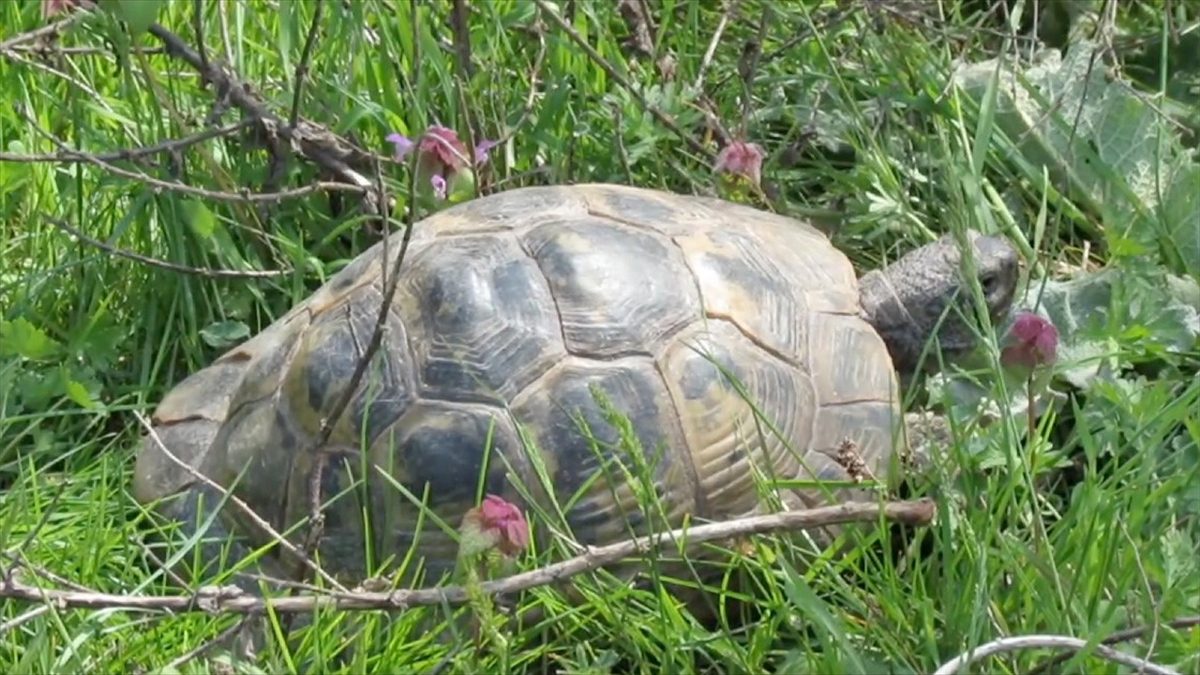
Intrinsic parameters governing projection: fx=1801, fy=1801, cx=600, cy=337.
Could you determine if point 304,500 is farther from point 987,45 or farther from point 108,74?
point 987,45

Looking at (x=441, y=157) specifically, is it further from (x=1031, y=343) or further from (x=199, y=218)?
(x=1031, y=343)

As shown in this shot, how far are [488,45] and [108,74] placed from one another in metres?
0.80

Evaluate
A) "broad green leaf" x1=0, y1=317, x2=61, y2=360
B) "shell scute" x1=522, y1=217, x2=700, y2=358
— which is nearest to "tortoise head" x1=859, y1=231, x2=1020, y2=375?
"shell scute" x1=522, y1=217, x2=700, y2=358

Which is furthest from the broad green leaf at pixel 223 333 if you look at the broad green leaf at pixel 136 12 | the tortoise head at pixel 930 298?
the tortoise head at pixel 930 298

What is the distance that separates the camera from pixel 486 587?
2.09 meters

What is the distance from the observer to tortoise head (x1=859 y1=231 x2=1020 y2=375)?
9.41ft

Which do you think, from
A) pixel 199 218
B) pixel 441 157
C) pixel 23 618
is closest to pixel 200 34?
pixel 199 218

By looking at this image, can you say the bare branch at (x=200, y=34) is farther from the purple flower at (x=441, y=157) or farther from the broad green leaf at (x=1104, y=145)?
the broad green leaf at (x=1104, y=145)

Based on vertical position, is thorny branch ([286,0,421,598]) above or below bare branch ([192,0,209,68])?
below

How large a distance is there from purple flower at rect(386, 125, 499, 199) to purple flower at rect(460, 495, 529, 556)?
97 centimetres

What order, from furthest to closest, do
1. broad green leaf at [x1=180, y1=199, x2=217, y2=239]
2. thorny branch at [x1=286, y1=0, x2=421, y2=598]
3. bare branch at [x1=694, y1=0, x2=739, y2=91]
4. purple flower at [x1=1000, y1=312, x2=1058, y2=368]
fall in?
1. bare branch at [x1=694, y1=0, x2=739, y2=91]
2. broad green leaf at [x1=180, y1=199, x2=217, y2=239]
3. thorny branch at [x1=286, y1=0, x2=421, y2=598]
4. purple flower at [x1=1000, y1=312, x2=1058, y2=368]

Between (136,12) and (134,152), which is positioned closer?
(136,12)

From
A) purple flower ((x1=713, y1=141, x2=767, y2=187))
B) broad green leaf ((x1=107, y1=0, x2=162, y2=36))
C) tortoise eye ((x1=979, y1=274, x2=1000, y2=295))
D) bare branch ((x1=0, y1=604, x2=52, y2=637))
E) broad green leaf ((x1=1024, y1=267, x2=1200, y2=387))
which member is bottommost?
broad green leaf ((x1=1024, y1=267, x2=1200, y2=387))

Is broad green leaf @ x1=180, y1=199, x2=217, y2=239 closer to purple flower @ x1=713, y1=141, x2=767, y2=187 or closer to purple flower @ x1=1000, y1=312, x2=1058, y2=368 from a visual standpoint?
purple flower @ x1=713, y1=141, x2=767, y2=187
